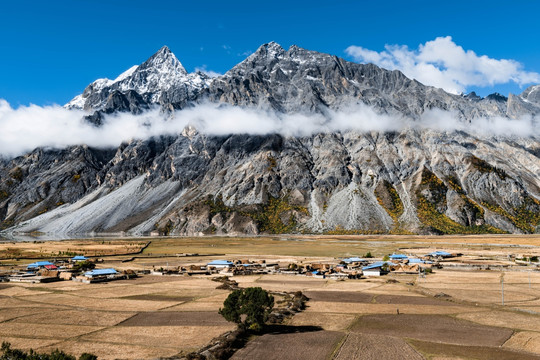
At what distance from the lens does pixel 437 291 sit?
5784 centimetres

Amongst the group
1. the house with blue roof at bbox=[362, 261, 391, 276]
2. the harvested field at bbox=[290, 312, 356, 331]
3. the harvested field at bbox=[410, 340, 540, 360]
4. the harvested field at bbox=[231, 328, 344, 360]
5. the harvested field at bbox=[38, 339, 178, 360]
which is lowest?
the house with blue roof at bbox=[362, 261, 391, 276]

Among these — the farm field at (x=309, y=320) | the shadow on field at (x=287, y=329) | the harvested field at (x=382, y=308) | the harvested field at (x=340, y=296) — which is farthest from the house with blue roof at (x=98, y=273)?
the shadow on field at (x=287, y=329)

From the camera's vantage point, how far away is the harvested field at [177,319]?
127 feet

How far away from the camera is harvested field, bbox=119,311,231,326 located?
38.8m

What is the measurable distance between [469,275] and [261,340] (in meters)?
55.9

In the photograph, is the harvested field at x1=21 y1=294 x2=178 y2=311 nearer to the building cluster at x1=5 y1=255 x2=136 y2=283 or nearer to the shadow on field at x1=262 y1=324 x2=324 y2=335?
the building cluster at x1=5 y1=255 x2=136 y2=283

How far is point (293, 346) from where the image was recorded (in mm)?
31547

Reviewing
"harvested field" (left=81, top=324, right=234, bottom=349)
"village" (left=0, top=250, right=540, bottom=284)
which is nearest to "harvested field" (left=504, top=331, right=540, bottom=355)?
"harvested field" (left=81, top=324, right=234, bottom=349)

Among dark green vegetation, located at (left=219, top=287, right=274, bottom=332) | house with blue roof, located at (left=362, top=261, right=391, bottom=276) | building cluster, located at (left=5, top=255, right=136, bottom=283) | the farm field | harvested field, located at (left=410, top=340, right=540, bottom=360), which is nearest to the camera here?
harvested field, located at (left=410, top=340, right=540, bottom=360)

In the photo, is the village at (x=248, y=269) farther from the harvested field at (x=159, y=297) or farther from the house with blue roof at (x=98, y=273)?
the harvested field at (x=159, y=297)

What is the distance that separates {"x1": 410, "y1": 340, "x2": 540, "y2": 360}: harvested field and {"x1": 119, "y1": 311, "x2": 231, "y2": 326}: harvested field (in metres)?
16.9

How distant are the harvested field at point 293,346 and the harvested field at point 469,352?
646cm

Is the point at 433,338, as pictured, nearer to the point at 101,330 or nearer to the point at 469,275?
the point at 101,330

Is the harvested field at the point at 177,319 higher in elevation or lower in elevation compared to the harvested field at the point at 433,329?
higher
